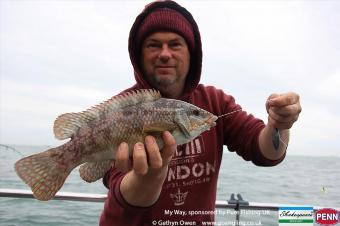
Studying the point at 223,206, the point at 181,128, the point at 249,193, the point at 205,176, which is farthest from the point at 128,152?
the point at 249,193

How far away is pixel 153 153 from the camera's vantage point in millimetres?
2461

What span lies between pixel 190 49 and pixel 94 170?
176cm

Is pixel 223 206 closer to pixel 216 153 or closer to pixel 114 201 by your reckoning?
pixel 216 153

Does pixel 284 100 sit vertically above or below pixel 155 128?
above

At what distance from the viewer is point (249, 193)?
1817cm

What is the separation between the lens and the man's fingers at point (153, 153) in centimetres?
245

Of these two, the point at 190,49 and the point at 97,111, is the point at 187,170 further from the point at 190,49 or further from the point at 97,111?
the point at 190,49

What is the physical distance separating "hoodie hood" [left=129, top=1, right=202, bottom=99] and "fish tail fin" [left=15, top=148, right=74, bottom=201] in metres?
1.29

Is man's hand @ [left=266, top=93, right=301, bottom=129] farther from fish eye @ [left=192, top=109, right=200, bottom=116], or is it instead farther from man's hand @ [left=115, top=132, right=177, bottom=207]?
man's hand @ [left=115, top=132, right=177, bottom=207]

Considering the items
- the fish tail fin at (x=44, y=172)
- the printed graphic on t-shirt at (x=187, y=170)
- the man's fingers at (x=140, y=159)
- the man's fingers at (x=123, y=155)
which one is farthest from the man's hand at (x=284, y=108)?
the fish tail fin at (x=44, y=172)

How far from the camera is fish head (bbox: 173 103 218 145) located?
2.74 m

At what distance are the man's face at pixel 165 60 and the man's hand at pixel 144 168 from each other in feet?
3.26

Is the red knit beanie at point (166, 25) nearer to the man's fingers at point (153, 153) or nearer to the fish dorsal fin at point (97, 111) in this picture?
the fish dorsal fin at point (97, 111)

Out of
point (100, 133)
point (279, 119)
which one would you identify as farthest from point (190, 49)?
point (100, 133)
